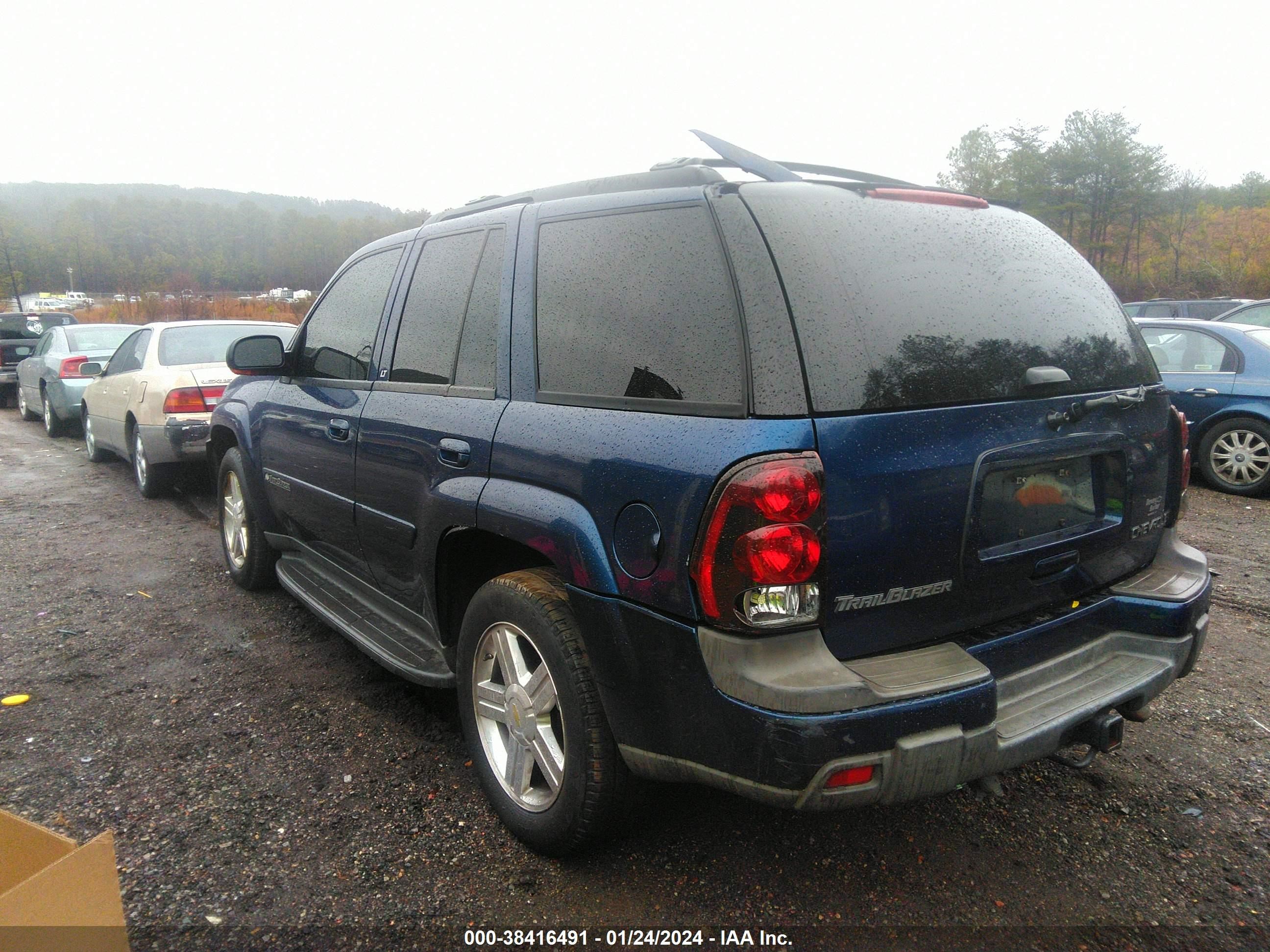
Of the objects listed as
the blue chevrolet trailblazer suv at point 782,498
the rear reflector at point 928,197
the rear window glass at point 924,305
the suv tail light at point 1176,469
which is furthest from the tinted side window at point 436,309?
the suv tail light at point 1176,469

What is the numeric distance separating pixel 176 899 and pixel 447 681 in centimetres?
95

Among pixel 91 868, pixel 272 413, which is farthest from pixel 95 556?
pixel 91 868

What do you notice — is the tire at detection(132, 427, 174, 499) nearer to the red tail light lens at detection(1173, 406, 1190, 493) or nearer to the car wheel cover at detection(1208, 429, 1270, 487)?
the red tail light lens at detection(1173, 406, 1190, 493)

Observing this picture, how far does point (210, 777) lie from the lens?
117 inches

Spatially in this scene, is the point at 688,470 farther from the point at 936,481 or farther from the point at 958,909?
the point at 958,909

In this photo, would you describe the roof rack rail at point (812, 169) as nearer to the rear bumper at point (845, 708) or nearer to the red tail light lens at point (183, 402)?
the rear bumper at point (845, 708)

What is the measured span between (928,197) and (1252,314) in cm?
1167

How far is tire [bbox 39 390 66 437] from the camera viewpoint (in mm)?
11703

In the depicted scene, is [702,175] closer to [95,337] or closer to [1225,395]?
[1225,395]

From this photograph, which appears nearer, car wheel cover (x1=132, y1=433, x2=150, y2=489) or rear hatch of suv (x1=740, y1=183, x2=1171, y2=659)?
rear hatch of suv (x1=740, y1=183, x2=1171, y2=659)

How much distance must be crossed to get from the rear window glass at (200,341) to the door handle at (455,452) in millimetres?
5377

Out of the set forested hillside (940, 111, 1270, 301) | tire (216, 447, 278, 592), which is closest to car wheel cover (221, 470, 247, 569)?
tire (216, 447, 278, 592)

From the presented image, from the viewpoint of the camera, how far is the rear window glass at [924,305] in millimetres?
2020

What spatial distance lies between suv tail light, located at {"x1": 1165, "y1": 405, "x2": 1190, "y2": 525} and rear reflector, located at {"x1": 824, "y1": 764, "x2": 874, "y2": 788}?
1.53m
